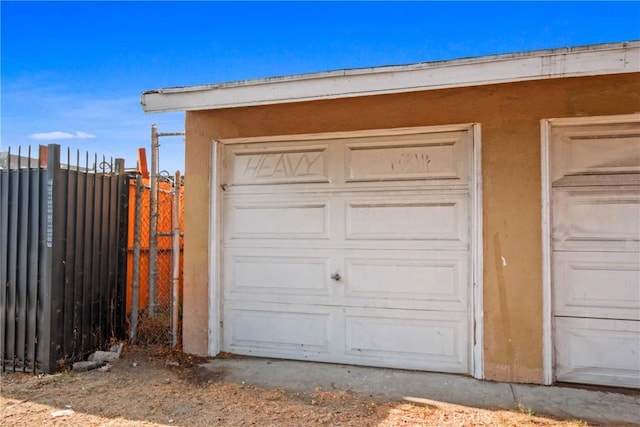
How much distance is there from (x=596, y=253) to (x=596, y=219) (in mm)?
302

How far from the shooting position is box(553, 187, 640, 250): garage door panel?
3.69 meters

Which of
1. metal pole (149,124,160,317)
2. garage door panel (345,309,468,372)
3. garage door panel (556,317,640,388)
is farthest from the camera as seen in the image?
metal pole (149,124,160,317)

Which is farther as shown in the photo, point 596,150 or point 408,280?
point 408,280

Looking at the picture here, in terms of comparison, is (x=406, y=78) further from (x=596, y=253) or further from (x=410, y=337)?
(x=410, y=337)

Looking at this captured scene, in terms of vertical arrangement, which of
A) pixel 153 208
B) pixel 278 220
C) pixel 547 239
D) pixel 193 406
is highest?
pixel 153 208

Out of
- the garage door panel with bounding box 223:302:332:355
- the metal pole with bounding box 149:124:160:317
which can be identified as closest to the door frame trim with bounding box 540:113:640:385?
the garage door panel with bounding box 223:302:332:355

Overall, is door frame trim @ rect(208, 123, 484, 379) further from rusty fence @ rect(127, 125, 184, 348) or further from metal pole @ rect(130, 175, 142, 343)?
metal pole @ rect(130, 175, 142, 343)

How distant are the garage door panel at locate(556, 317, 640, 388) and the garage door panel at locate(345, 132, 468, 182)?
168cm

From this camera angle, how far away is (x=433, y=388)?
3.72 meters

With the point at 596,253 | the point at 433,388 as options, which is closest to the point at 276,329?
the point at 433,388

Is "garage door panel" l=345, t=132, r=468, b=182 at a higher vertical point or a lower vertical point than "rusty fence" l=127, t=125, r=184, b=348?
higher

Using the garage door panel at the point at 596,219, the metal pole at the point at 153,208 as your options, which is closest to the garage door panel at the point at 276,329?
the metal pole at the point at 153,208

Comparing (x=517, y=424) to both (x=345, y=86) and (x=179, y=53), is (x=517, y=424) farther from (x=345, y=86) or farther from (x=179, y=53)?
(x=179, y=53)

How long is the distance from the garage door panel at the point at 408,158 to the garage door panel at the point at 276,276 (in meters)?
1.02
